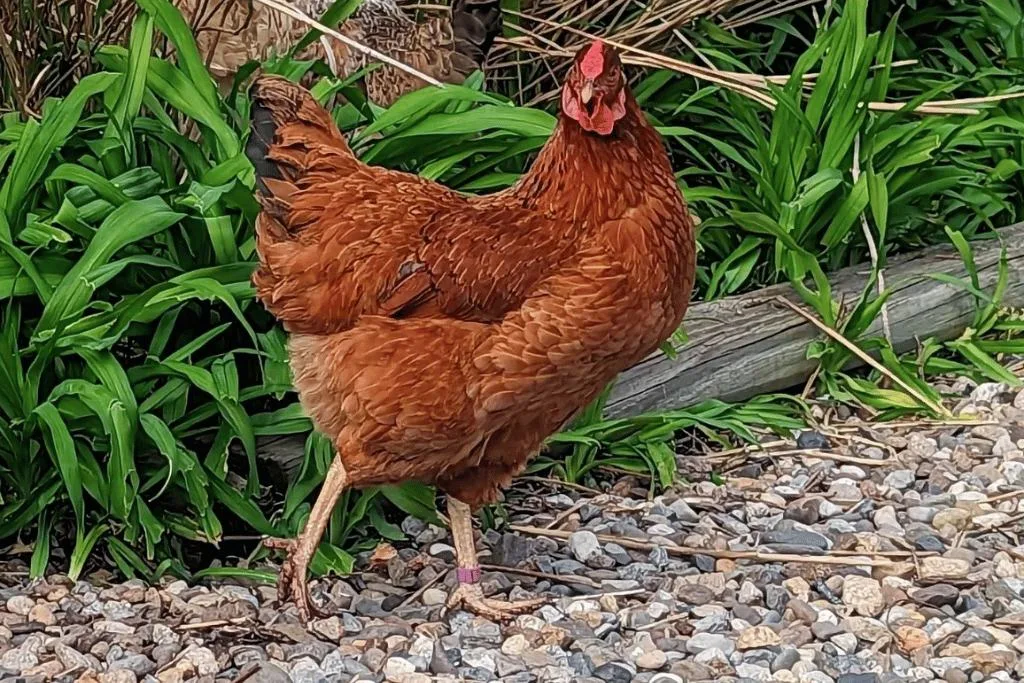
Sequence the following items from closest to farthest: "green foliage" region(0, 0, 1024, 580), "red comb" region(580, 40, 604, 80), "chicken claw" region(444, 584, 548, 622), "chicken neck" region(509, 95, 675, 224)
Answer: "red comb" region(580, 40, 604, 80) → "chicken neck" region(509, 95, 675, 224) → "chicken claw" region(444, 584, 548, 622) → "green foliage" region(0, 0, 1024, 580)

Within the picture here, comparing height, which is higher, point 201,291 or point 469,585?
point 201,291

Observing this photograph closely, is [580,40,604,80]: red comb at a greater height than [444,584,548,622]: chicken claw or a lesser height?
greater

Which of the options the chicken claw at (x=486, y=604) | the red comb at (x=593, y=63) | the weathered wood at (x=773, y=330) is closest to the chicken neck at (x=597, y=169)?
the red comb at (x=593, y=63)

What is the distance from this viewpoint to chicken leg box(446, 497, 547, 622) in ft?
9.30

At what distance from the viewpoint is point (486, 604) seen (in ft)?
9.32

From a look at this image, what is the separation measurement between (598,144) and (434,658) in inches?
41.2

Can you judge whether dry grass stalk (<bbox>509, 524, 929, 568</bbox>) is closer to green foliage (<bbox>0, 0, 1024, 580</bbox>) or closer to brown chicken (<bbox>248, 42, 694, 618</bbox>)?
green foliage (<bbox>0, 0, 1024, 580</bbox>)

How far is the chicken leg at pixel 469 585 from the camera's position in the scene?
2836 millimetres

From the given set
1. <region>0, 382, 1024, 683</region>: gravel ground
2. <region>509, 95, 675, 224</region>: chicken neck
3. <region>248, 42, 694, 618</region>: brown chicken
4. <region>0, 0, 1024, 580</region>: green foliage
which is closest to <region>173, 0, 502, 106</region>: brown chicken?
<region>0, 0, 1024, 580</region>: green foliage

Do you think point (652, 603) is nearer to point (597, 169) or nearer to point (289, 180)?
point (597, 169)

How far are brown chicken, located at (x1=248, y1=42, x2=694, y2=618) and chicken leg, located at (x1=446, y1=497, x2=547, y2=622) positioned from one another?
7.4 inches

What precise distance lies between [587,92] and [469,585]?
108cm

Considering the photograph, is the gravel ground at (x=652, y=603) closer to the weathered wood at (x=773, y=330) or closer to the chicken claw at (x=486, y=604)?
the chicken claw at (x=486, y=604)

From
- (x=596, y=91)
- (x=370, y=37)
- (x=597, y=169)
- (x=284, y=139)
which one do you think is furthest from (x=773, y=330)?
(x=284, y=139)
